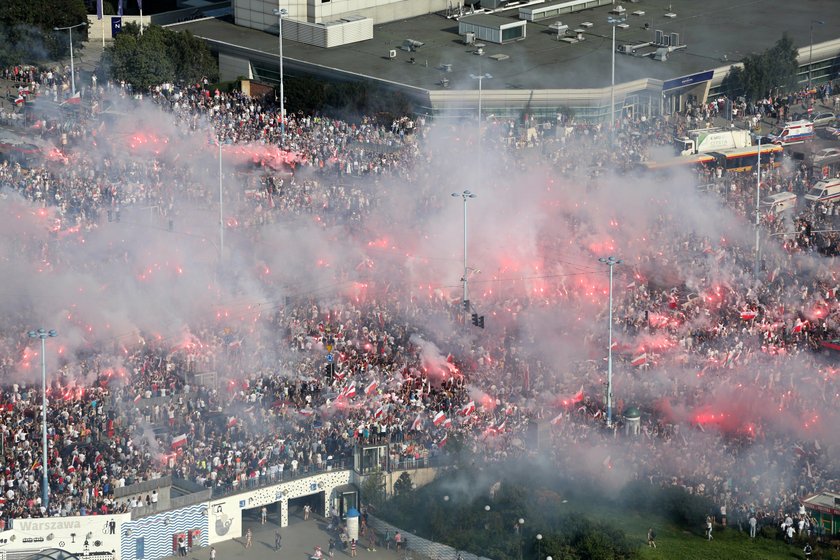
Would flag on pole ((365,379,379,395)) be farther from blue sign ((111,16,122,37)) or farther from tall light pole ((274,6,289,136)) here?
blue sign ((111,16,122,37))

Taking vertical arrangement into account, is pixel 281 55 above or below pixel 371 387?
above

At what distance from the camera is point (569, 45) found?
125m

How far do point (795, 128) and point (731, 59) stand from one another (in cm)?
927

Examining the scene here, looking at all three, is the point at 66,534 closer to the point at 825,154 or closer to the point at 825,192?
the point at 825,192

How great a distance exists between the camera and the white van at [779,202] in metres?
103

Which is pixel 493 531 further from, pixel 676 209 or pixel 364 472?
pixel 676 209

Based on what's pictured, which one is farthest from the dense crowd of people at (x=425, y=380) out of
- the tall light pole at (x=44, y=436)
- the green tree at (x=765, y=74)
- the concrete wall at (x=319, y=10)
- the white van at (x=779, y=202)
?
Answer: the concrete wall at (x=319, y=10)

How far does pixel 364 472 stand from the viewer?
79.8 m

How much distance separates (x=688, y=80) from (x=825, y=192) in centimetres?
1556

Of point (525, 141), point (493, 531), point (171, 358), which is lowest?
point (493, 531)

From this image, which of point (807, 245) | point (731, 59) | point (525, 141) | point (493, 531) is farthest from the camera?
point (731, 59)

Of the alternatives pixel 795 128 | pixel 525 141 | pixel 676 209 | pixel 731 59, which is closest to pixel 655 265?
pixel 676 209

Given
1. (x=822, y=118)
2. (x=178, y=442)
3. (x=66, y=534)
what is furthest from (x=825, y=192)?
(x=66, y=534)

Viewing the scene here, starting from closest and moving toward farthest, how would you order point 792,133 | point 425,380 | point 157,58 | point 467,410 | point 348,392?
point 467,410, point 348,392, point 425,380, point 157,58, point 792,133
